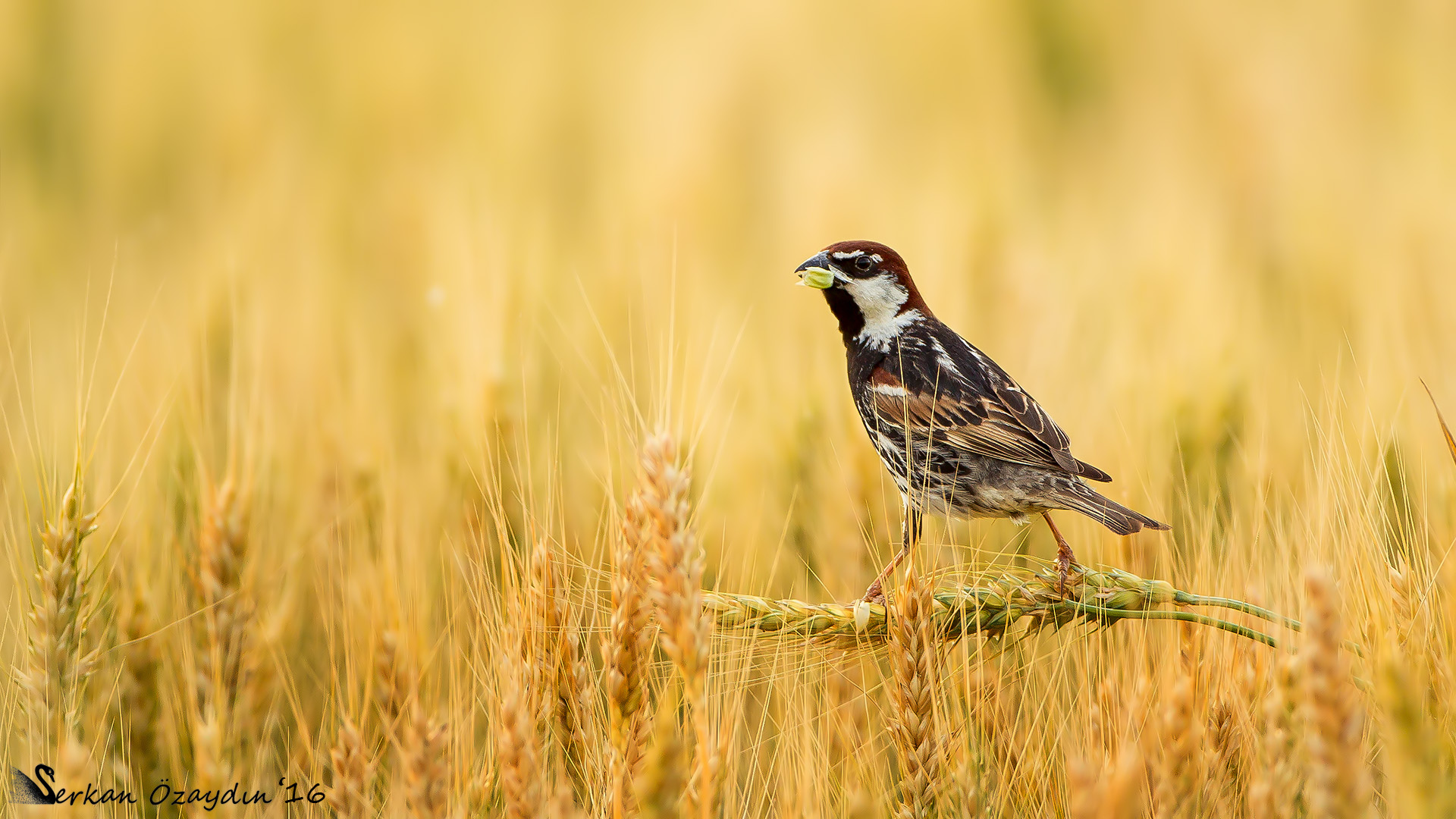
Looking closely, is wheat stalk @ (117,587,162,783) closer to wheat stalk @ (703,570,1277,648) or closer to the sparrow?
wheat stalk @ (703,570,1277,648)

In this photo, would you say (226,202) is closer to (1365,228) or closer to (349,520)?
(349,520)

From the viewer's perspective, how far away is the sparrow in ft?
8.35

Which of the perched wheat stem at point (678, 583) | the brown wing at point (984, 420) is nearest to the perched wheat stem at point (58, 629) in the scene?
the perched wheat stem at point (678, 583)

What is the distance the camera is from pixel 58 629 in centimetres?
224

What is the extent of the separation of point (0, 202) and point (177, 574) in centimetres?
426

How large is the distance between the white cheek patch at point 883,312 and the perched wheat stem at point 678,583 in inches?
45.4

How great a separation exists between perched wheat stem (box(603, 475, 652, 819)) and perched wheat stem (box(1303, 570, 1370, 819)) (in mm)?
1169

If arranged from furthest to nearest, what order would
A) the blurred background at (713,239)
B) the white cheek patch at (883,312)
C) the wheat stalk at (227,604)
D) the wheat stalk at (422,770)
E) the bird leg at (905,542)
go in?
the blurred background at (713,239) → the white cheek patch at (883,312) → the bird leg at (905,542) → the wheat stalk at (227,604) → the wheat stalk at (422,770)

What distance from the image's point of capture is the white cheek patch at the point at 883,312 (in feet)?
9.23

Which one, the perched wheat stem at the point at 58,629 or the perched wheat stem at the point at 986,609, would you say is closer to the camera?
the perched wheat stem at the point at 986,609

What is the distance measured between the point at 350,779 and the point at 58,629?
787 millimetres

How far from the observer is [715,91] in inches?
305

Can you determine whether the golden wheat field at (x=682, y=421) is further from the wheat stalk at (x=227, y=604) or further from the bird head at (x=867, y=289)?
the bird head at (x=867, y=289)

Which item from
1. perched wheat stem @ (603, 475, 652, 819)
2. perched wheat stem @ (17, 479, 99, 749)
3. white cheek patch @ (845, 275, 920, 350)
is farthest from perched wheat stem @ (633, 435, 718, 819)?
perched wheat stem @ (17, 479, 99, 749)
